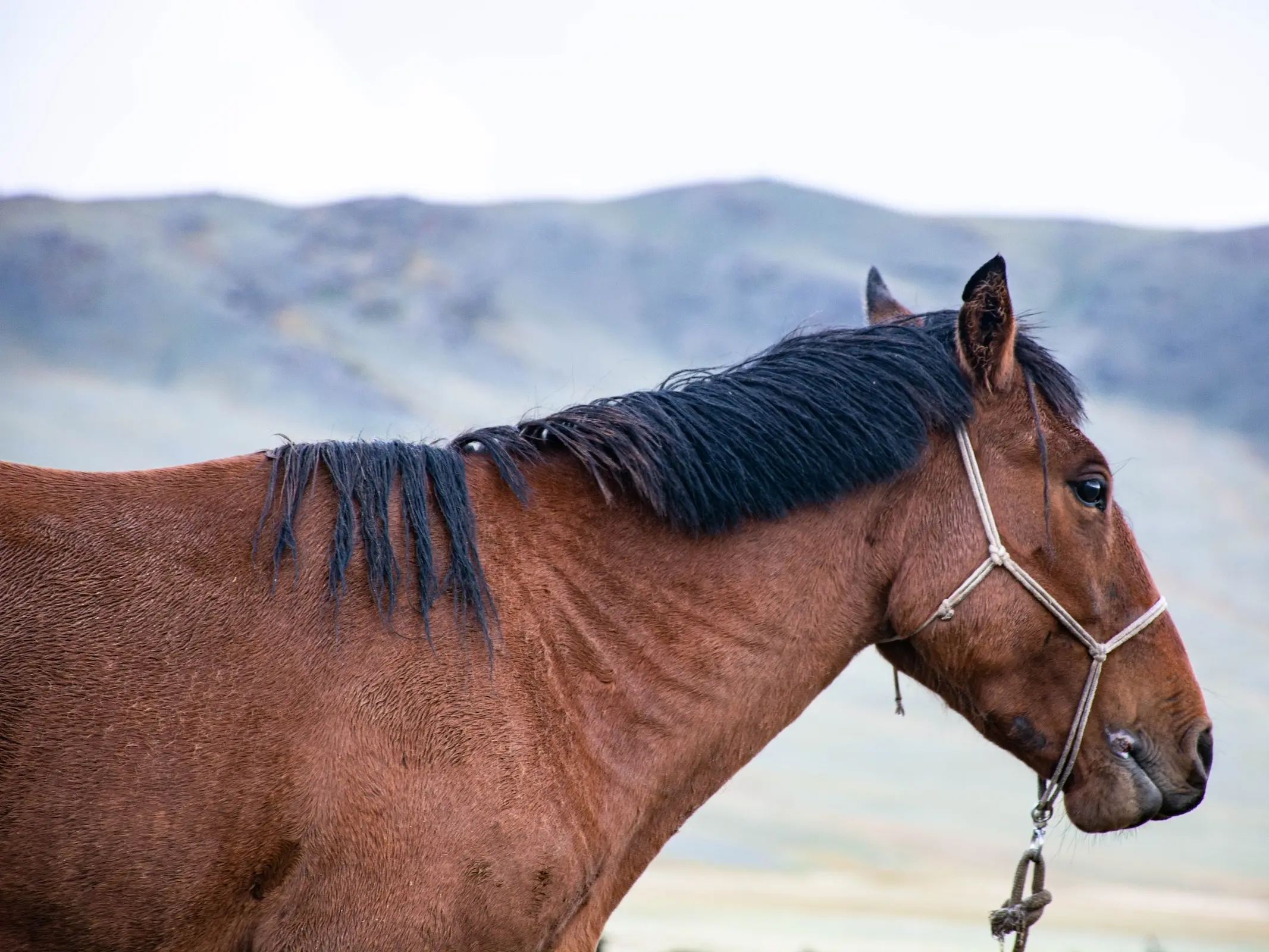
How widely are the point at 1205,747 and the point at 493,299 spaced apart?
45.5m

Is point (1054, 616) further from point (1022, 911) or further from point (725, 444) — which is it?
point (725, 444)

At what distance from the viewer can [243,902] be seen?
7.66 feet

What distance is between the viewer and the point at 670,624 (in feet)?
9.21

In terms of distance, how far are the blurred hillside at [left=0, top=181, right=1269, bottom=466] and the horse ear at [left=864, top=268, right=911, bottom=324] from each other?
94.9ft

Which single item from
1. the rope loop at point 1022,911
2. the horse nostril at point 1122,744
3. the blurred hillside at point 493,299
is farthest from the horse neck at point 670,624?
the blurred hillside at point 493,299

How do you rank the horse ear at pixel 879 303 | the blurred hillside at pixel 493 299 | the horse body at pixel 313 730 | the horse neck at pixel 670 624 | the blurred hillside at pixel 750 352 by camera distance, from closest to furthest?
the horse body at pixel 313 730 → the horse neck at pixel 670 624 → the horse ear at pixel 879 303 → the blurred hillside at pixel 750 352 → the blurred hillside at pixel 493 299

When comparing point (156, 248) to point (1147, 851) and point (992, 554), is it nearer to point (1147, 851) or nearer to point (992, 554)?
point (1147, 851)

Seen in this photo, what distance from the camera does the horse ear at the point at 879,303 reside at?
351 cm

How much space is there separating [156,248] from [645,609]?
51.7m

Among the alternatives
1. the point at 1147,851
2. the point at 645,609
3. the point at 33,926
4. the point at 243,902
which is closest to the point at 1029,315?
the point at 645,609

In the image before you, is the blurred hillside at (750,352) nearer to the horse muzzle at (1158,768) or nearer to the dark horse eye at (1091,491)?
the horse muzzle at (1158,768)

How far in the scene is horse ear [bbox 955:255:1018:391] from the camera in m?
2.90

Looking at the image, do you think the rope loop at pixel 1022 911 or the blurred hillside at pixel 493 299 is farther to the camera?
the blurred hillside at pixel 493 299

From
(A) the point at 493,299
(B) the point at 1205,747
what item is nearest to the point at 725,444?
(B) the point at 1205,747
